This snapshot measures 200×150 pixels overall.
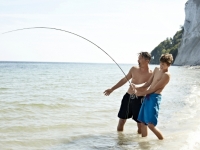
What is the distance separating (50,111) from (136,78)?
185 inches

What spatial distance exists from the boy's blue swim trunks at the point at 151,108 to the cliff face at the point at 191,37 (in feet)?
176

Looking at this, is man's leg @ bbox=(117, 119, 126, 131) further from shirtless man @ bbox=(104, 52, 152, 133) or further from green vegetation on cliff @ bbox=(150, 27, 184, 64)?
green vegetation on cliff @ bbox=(150, 27, 184, 64)

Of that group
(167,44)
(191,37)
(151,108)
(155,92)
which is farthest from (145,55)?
(167,44)

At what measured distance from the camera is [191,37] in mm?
62375

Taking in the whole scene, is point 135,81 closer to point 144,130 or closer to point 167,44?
point 144,130

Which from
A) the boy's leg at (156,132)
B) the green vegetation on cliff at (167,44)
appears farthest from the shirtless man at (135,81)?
the green vegetation on cliff at (167,44)

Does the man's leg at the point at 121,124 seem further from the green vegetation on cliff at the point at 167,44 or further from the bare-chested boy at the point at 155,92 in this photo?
the green vegetation on cliff at the point at 167,44

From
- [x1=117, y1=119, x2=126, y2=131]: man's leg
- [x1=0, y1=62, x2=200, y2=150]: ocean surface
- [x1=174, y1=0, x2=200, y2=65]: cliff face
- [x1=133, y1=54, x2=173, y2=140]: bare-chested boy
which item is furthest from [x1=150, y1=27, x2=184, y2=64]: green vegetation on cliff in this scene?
[x1=133, y1=54, x2=173, y2=140]: bare-chested boy

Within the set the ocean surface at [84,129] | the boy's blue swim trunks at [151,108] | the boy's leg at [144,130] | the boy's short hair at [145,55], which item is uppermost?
the boy's short hair at [145,55]

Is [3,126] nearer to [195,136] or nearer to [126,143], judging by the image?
[126,143]

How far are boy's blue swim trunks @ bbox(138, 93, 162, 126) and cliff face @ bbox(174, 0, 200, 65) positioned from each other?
53690mm

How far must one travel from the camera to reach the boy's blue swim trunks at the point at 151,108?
5.52m

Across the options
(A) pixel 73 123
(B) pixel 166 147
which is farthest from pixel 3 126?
(B) pixel 166 147

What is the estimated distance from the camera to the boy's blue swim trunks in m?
5.52
